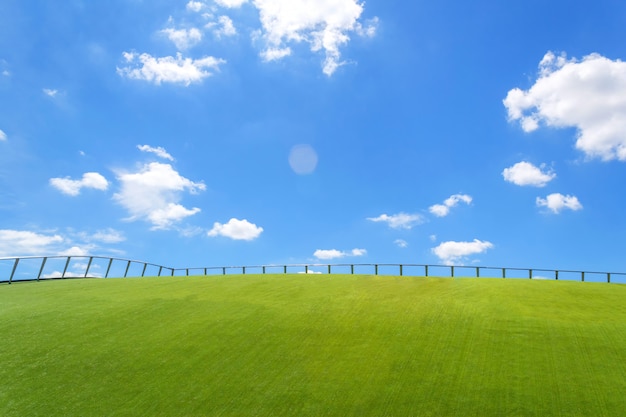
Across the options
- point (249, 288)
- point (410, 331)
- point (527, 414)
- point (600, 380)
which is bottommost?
point (527, 414)

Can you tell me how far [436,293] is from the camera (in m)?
25.1

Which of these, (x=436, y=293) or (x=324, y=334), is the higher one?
(x=436, y=293)

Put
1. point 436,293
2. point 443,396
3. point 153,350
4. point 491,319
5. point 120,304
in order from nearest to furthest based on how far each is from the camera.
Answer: point 443,396
point 153,350
point 491,319
point 120,304
point 436,293

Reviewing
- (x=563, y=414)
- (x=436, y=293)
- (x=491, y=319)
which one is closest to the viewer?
(x=563, y=414)

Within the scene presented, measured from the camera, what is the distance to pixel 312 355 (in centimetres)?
1595

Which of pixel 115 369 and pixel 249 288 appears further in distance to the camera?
pixel 249 288

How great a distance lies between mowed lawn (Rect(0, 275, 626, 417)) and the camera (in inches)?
516

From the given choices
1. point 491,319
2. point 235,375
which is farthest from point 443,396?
point 491,319

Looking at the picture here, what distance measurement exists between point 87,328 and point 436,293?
15698 mm

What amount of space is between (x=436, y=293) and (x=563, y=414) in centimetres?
1267

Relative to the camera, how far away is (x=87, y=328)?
61.9 ft

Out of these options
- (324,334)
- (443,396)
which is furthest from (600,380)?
(324,334)

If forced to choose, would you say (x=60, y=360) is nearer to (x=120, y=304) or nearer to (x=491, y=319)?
(x=120, y=304)

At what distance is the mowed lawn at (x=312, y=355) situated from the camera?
1312cm
